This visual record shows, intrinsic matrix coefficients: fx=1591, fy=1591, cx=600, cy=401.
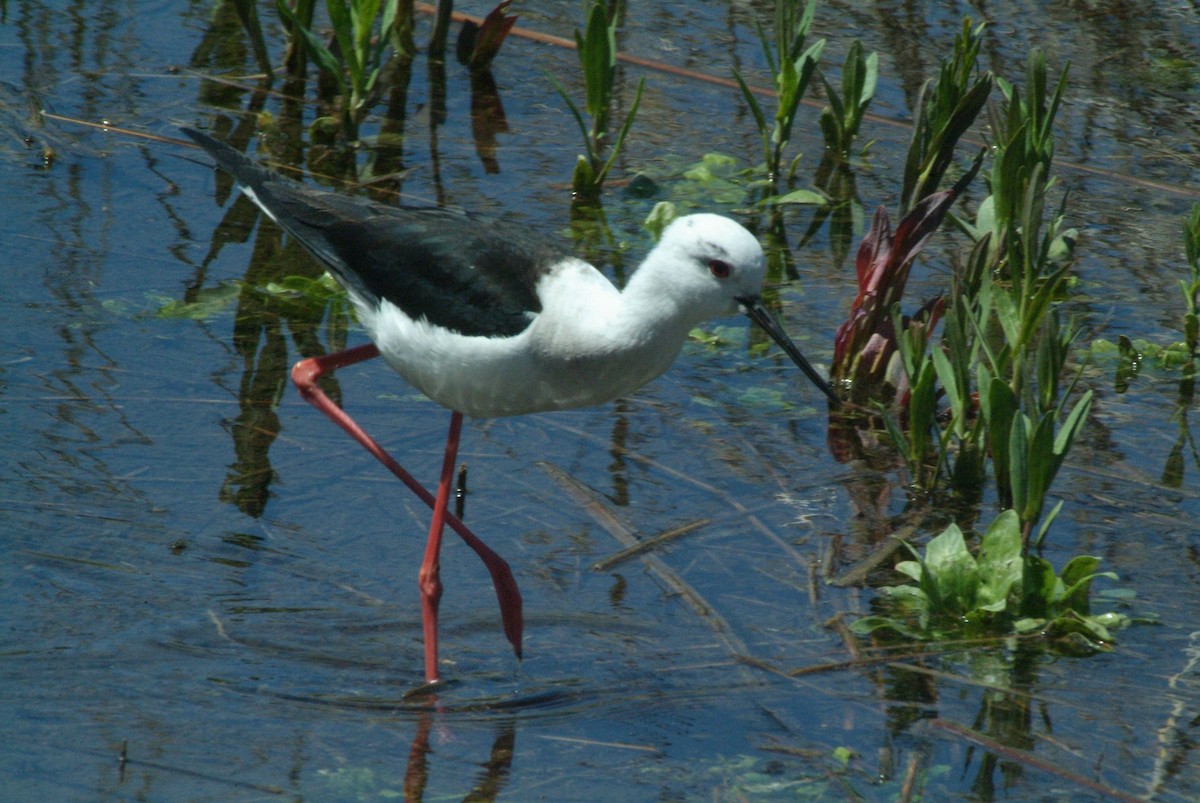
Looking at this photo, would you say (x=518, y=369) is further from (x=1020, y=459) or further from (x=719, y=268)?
(x=1020, y=459)

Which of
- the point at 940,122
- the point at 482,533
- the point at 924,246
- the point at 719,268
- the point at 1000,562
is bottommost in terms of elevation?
the point at 482,533

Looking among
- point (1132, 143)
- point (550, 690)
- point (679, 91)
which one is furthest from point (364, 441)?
point (1132, 143)

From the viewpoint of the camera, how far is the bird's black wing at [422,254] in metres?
4.11

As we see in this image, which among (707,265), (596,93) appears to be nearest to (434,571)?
(707,265)

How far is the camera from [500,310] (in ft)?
13.4

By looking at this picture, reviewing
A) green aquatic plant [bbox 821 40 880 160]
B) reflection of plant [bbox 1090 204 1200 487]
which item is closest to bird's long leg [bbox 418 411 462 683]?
reflection of plant [bbox 1090 204 1200 487]

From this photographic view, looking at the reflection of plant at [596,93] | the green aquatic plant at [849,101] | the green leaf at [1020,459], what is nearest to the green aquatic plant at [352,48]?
the reflection of plant at [596,93]

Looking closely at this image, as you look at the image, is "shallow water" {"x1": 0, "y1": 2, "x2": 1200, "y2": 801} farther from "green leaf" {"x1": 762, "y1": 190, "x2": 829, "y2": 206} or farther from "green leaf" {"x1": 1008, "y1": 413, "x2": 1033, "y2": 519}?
"green leaf" {"x1": 1008, "y1": 413, "x2": 1033, "y2": 519}

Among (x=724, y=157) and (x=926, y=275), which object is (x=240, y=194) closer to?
(x=724, y=157)

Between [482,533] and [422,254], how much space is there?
0.79 m

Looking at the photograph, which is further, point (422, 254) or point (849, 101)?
point (849, 101)

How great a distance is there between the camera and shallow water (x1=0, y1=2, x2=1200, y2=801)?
135 inches

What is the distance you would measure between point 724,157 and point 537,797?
12.4 ft

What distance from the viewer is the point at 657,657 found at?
3834 mm
